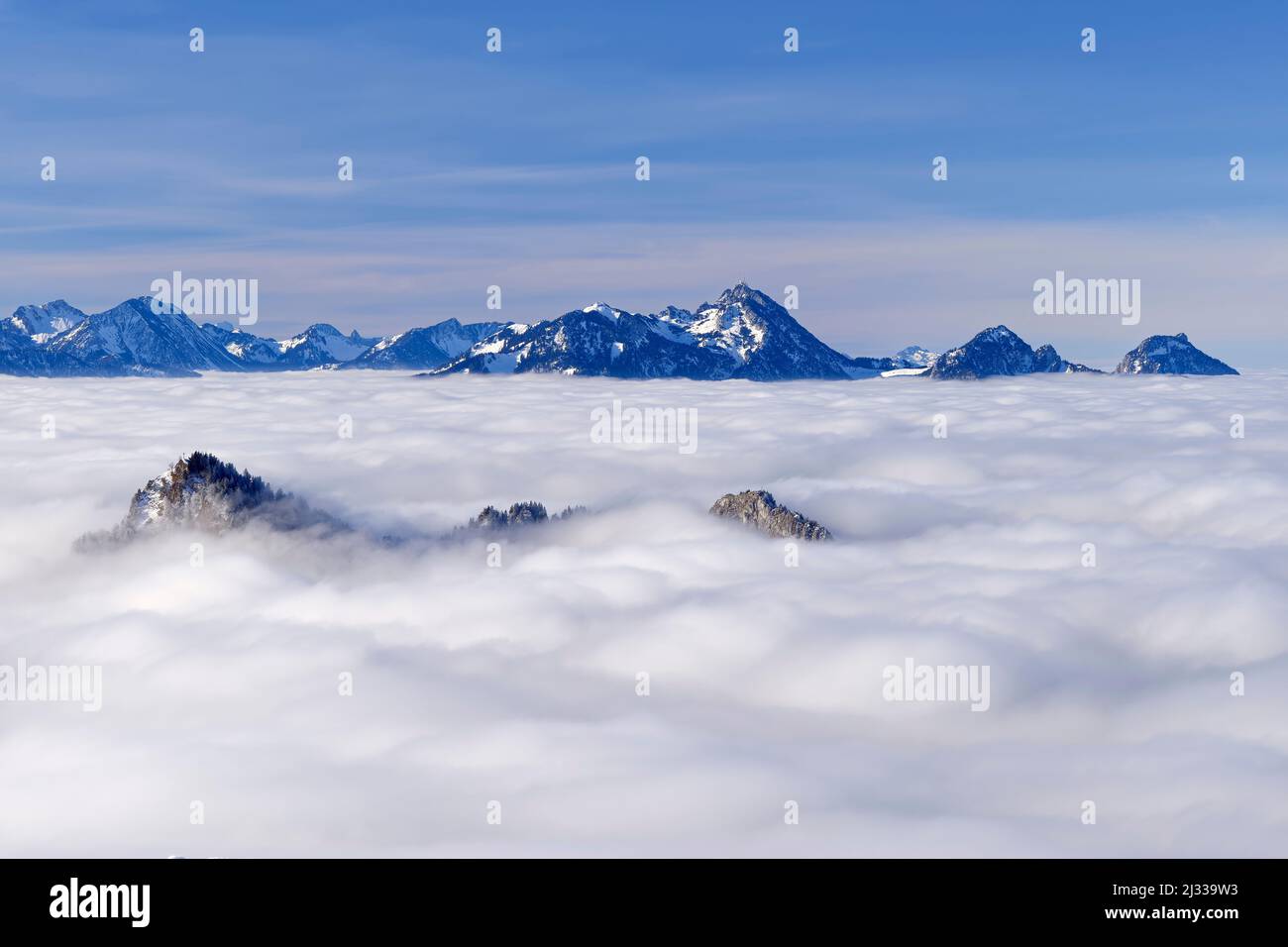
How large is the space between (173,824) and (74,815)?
21.1m

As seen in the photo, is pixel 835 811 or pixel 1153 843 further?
pixel 835 811

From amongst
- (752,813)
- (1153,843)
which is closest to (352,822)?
(752,813)

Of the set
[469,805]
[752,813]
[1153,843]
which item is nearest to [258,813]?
[469,805]

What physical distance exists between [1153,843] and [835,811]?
Answer: 52.6m

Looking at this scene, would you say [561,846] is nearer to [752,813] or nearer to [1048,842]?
[752,813]

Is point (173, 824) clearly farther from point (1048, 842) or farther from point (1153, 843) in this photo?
point (1153, 843)

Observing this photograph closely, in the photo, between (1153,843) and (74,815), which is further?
(74,815)

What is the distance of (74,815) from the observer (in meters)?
195

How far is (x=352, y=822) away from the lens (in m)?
191
